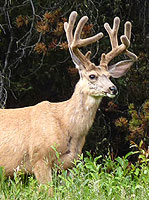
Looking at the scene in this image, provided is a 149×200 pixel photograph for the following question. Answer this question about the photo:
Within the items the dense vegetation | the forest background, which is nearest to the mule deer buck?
the dense vegetation

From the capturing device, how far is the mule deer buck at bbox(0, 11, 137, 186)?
625cm

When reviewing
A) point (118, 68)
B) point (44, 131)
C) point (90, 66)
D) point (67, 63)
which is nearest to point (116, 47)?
point (118, 68)

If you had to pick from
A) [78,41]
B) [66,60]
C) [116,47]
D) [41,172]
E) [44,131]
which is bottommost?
[41,172]

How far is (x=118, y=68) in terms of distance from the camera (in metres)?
7.38

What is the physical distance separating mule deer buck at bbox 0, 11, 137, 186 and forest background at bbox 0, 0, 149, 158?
1.51m

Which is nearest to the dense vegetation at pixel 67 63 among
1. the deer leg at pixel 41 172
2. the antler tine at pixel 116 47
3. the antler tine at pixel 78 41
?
the antler tine at pixel 116 47

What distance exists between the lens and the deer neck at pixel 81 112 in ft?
21.6

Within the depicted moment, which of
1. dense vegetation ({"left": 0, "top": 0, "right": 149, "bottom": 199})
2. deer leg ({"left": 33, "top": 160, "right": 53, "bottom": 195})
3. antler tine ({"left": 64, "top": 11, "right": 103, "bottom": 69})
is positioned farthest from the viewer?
dense vegetation ({"left": 0, "top": 0, "right": 149, "bottom": 199})

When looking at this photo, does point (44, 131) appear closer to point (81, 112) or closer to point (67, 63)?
point (81, 112)

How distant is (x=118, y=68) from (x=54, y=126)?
1.55 meters

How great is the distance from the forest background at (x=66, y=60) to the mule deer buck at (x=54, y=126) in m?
1.51

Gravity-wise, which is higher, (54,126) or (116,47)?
(116,47)

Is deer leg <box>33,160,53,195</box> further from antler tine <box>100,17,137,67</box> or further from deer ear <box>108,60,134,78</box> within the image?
deer ear <box>108,60,134,78</box>

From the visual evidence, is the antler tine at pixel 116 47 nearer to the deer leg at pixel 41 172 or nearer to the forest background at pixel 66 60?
the forest background at pixel 66 60
